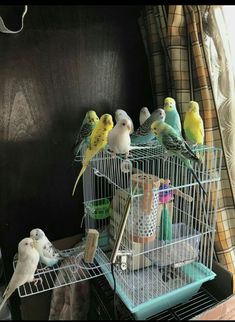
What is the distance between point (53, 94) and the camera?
124cm

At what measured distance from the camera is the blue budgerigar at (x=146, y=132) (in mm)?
1047

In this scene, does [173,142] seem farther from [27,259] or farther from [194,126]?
[27,259]

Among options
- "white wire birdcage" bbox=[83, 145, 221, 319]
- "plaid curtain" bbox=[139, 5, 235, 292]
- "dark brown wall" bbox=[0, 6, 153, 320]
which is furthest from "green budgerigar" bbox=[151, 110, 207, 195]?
"dark brown wall" bbox=[0, 6, 153, 320]

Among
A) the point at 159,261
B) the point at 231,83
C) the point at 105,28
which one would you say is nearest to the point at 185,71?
the point at 231,83

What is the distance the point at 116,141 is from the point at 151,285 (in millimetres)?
542

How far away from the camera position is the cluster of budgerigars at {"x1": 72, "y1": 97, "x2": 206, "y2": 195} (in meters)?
0.95

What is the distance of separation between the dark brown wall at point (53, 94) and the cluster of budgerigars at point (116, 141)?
0.19 metres

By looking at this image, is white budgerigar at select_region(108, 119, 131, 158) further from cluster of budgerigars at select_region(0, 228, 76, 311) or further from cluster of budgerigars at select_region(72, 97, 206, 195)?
cluster of budgerigars at select_region(0, 228, 76, 311)

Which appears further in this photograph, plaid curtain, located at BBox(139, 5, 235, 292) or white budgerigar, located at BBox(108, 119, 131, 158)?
plaid curtain, located at BBox(139, 5, 235, 292)

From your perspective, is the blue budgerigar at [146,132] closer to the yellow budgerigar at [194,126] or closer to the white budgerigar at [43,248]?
the yellow budgerigar at [194,126]

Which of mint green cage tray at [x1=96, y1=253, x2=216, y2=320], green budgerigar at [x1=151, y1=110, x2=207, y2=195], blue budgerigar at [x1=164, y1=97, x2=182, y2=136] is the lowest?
mint green cage tray at [x1=96, y1=253, x2=216, y2=320]

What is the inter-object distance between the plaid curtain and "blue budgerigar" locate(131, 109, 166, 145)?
22 centimetres

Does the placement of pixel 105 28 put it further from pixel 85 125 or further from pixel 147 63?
pixel 85 125

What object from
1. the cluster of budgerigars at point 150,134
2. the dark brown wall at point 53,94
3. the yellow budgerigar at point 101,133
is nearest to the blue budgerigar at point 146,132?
the cluster of budgerigars at point 150,134
